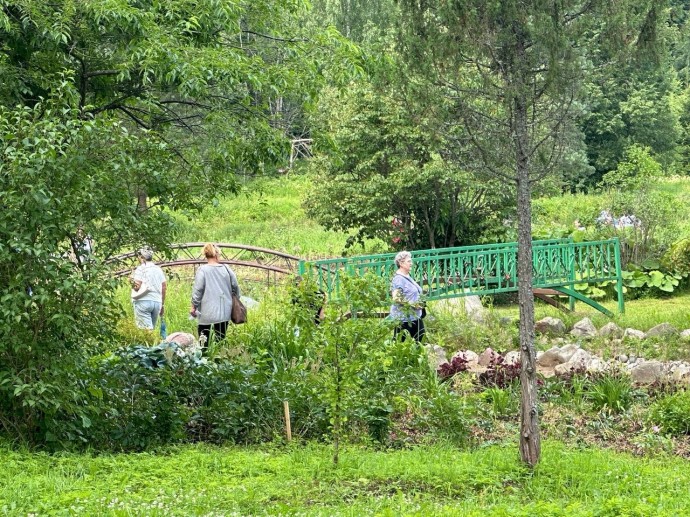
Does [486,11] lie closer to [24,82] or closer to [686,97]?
[24,82]

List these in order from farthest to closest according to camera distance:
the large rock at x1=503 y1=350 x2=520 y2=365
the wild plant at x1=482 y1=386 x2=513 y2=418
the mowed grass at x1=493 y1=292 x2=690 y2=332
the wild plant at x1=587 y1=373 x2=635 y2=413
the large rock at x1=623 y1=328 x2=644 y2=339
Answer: the mowed grass at x1=493 y1=292 x2=690 y2=332, the large rock at x1=623 y1=328 x2=644 y2=339, the large rock at x1=503 y1=350 x2=520 y2=365, the wild plant at x1=587 y1=373 x2=635 y2=413, the wild plant at x1=482 y1=386 x2=513 y2=418

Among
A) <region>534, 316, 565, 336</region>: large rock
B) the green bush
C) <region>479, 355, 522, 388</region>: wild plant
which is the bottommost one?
the green bush

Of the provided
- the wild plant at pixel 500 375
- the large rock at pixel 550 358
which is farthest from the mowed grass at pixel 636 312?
the wild plant at pixel 500 375

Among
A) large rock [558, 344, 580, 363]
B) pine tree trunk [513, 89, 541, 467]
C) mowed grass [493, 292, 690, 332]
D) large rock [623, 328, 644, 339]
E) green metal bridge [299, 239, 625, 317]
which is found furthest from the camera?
green metal bridge [299, 239, 625, 317]

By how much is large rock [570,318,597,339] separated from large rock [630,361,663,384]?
9.23 ft

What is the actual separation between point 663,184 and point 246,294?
22.2 meters

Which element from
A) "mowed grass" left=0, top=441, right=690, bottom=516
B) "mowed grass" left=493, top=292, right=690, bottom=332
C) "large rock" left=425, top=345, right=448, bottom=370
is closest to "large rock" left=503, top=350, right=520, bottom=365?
"large rock" left=425, top=345, right=448, bottom=370

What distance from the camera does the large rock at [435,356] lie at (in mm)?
10555

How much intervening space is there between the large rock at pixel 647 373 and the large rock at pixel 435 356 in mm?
1955

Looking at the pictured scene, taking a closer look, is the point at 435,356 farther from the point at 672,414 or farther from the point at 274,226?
the point at 274,226

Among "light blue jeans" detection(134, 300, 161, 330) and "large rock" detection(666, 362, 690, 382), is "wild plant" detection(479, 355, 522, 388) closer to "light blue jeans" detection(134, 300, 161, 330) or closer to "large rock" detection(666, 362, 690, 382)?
"large rock" detection(666, 362, 690, 382)

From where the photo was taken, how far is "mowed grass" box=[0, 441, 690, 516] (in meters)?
5.92

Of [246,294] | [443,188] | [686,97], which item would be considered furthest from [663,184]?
[246,294]

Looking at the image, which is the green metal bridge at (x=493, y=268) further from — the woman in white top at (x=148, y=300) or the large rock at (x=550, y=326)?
the woman in white top at (x=148, y=300)
